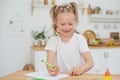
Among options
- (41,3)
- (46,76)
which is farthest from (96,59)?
(46,76)

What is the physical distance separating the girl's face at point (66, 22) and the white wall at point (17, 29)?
2.33 metres

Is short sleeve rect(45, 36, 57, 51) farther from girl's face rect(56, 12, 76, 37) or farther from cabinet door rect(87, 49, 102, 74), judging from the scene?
cabinet door rect(87, 49, 102, 74)

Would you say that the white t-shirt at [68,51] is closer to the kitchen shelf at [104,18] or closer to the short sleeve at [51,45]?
the short sleeve at [51,45]

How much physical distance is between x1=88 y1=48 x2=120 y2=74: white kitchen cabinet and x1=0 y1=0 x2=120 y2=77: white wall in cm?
94

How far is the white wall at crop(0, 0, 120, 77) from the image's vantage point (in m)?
4.07

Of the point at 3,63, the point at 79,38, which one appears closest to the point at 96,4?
the point at 3,63

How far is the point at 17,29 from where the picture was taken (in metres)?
4.09

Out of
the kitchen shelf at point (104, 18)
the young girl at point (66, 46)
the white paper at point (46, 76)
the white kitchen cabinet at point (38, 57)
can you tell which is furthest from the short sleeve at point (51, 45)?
the kitchen shelf at point (104, 18)

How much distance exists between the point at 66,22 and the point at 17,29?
2.42m

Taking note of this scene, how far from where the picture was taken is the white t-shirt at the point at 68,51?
1.96 m

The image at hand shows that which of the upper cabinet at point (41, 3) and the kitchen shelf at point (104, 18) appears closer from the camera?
the upper cabinet at point (41, 3)

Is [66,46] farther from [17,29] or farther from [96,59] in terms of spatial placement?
[17,29]

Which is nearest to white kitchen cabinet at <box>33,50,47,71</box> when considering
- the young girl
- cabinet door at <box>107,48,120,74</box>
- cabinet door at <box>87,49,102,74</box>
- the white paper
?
cabinet door at <box>87,49,102,74</box>

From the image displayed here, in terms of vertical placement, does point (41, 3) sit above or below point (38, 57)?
above
